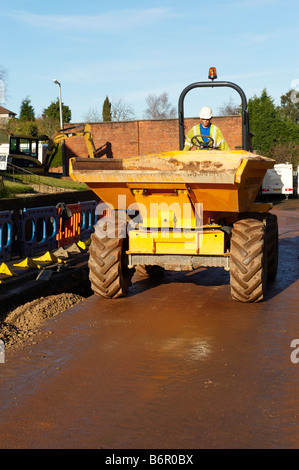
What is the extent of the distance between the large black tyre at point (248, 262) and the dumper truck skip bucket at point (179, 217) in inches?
0.5

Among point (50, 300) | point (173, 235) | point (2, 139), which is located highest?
point (2, 139)

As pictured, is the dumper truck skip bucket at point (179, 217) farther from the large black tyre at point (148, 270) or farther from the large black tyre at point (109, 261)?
the large black tyre at point (148, 270)

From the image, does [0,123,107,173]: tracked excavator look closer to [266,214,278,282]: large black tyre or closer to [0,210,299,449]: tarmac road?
[266,214,278,282]: large black tyre

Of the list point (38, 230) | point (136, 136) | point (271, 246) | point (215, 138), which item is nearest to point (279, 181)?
point (136, 136)

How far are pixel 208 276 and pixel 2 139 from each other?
21.6 metres

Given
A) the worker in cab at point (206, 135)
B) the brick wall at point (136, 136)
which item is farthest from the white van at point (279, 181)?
the worker in cab at point (206, 135)

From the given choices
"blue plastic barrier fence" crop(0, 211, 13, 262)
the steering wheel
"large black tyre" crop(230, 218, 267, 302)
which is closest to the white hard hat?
the steering wheel

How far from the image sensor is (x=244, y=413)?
15.5 ft

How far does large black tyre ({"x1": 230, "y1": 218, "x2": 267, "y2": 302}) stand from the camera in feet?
26.5
